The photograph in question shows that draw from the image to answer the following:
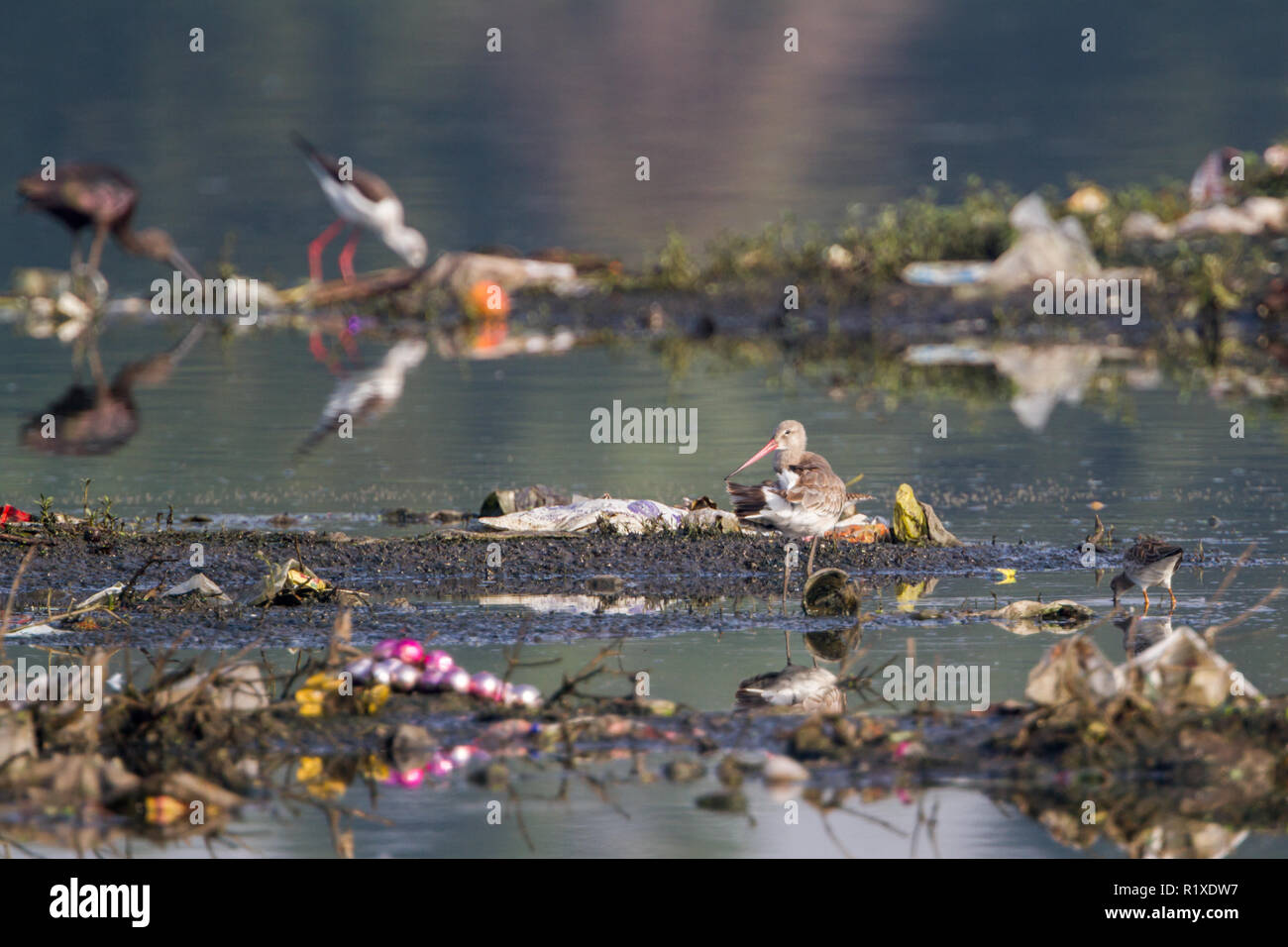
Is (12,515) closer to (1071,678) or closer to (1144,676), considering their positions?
(1071,678)

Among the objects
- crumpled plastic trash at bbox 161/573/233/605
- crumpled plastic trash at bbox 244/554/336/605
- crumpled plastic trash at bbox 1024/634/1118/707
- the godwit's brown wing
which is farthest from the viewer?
the godwit's brown wing

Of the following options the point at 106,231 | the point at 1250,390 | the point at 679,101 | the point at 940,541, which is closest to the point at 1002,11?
the point at 679,101

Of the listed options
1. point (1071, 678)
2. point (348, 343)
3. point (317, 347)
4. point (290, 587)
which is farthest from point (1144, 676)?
point (348, 343)

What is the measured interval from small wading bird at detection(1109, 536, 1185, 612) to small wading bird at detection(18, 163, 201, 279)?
16893mm

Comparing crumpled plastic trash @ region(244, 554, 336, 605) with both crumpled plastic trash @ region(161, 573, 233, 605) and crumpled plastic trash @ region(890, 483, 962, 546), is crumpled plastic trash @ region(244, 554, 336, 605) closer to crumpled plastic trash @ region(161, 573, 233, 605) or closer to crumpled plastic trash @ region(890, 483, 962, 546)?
crumpled plastic trash @ region(161, 573, 233, 605)

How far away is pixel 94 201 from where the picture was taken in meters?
24.9

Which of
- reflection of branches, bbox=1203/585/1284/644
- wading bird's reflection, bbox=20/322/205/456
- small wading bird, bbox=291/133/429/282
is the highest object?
small wading bird, bbox=291/133/429/282

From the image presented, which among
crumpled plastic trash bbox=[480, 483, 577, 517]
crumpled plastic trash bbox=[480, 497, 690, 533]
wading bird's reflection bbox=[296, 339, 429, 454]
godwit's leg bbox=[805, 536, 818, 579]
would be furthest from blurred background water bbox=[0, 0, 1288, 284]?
godwit's leg bbox=[805, 536, 818, 579]

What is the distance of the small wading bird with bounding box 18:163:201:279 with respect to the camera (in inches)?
960

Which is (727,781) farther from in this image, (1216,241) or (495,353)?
(1216,241)

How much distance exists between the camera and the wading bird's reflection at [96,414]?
16125 millimetres

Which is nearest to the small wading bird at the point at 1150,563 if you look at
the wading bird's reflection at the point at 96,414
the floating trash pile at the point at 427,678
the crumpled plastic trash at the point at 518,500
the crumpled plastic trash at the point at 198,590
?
the floating trash pile at the point at 427,678

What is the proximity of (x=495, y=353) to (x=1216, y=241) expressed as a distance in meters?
7.24

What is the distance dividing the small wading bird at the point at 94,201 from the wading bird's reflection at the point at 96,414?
2.62 metres
